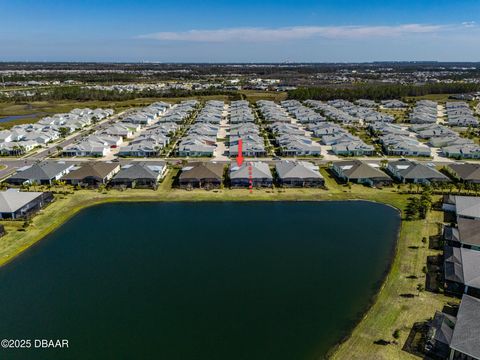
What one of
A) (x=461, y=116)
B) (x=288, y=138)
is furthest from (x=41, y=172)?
(x=461, y=116)

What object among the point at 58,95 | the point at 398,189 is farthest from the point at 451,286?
the point at 58,95

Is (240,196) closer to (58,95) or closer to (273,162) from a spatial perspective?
(273,162)

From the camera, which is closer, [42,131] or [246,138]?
[246,138]

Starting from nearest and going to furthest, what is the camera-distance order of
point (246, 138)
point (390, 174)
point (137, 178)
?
point (137, 178) → point (390, 174) → point (246, 138)

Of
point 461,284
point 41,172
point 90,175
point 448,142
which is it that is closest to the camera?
point 461,284

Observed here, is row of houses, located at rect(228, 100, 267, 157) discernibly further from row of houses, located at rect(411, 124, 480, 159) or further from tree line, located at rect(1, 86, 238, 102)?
tree line, located at rect(1, 86, 238, 102)

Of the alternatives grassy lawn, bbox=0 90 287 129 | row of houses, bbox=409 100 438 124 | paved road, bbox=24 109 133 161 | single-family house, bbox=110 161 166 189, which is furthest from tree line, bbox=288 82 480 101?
single-family house, bbox=110 161 166 189

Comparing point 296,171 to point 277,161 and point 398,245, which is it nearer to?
point 277,161

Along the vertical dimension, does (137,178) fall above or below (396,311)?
above
